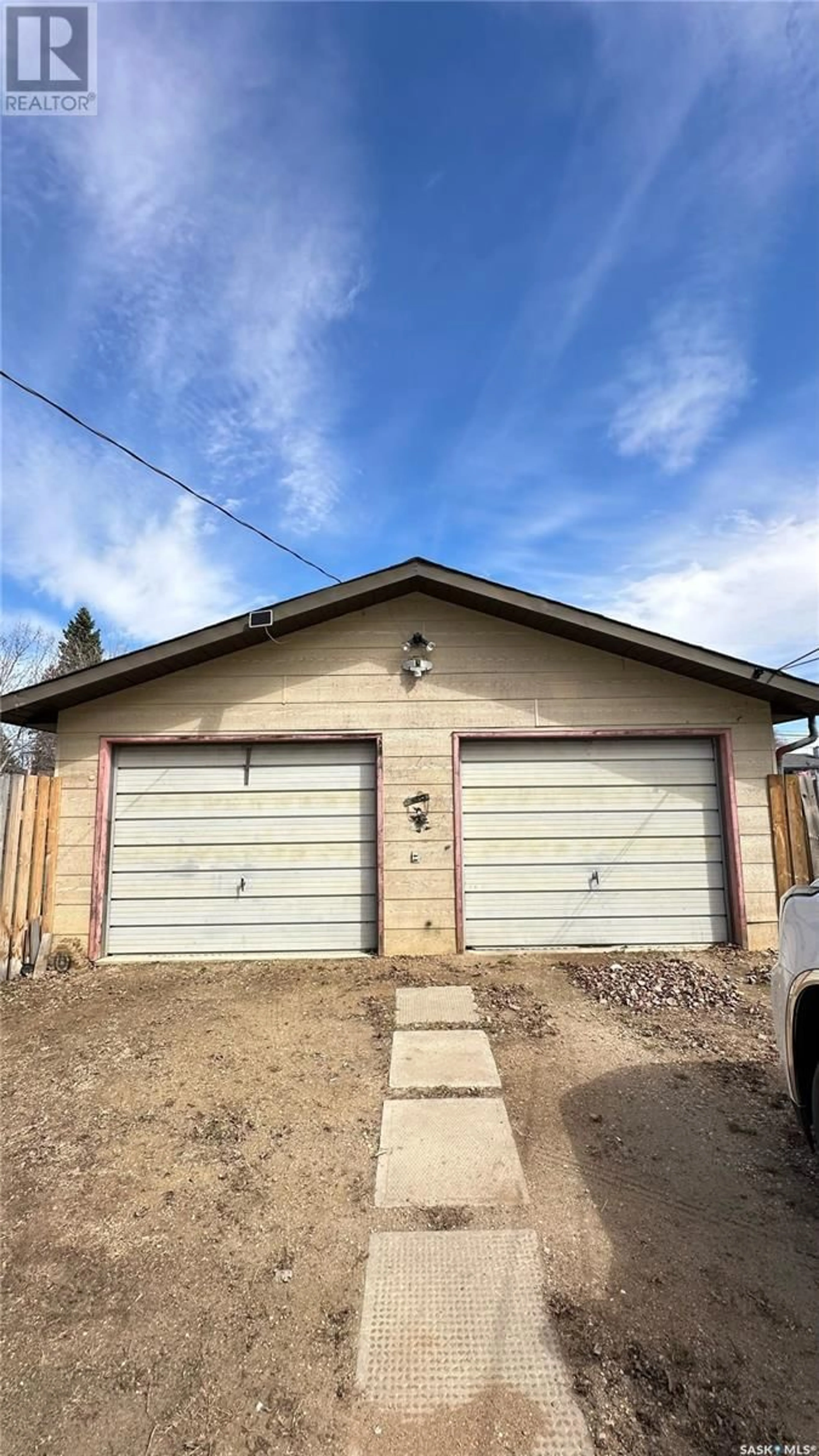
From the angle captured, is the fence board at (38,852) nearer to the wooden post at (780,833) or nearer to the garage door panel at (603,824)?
the garage door panel at (603,824)

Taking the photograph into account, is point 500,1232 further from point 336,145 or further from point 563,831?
point 336,145

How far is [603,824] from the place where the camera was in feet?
24.2

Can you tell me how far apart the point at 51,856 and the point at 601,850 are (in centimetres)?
614

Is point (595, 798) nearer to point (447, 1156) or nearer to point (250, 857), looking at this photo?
point (250, 857)

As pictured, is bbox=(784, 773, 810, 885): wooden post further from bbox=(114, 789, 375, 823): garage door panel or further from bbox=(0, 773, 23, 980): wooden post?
bbox=(0, 773, 23, 980): wooden post

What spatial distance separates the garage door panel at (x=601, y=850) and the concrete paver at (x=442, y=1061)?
2.68 meters

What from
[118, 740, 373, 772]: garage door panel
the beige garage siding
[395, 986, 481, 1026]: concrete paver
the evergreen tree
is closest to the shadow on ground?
[395, 986, 481, 1026]: concrete paver

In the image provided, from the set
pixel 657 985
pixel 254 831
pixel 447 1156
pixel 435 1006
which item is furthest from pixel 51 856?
pixel 657 985

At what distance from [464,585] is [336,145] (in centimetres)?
473

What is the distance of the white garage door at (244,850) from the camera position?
720 cm

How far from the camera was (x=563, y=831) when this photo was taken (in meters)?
7.37

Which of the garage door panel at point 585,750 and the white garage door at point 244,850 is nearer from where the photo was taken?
the white garage door at point 244,850

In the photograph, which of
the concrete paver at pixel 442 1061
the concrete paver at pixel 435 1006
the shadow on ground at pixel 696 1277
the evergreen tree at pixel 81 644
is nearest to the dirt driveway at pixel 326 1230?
the shadow on ground at pixel 696 1277

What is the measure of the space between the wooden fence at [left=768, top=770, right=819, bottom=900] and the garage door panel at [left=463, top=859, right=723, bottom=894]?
640 mm
